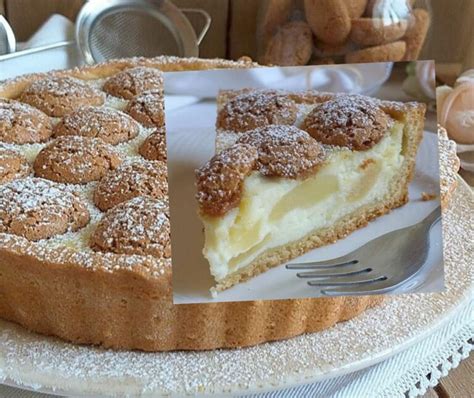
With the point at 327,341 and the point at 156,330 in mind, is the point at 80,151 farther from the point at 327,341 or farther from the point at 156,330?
the point at 327,341

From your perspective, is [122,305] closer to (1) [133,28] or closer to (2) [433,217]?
(2) [433,217]

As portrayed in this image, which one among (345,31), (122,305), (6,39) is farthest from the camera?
(6,39)

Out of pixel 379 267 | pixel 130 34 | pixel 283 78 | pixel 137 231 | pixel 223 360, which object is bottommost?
pixel 130 34

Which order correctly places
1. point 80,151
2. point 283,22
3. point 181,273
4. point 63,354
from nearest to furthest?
point 181,273 < point 63,354 < point 80,151 < point 283,22

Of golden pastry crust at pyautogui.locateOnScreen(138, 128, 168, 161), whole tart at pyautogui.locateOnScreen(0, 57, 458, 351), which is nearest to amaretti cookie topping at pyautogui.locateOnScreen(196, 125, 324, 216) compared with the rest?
whole tart at pyautogui.locateOnScreen(0, 57, 458, 351)

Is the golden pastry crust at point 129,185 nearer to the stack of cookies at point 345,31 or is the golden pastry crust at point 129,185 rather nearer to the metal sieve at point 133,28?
the stack of cookies at point 345,31

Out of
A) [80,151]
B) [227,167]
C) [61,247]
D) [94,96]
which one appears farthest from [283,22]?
[227,167]

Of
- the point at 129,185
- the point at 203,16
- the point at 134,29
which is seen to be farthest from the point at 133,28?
the point at 129,185
